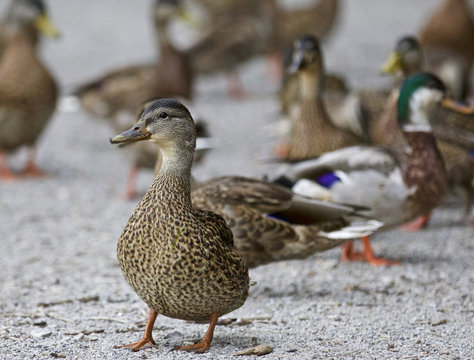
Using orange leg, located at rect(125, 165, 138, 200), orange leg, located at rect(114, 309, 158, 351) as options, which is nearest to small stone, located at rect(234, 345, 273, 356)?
orange leg, located at rect(114, 309, 158, 351)

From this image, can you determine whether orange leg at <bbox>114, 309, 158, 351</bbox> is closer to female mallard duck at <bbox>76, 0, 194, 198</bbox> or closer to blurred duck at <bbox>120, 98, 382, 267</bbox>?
blurred duck at <bbox>120, 98, 382, 267</bbox>

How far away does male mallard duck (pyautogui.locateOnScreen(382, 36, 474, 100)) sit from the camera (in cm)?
672

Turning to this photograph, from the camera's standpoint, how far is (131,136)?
3.49m

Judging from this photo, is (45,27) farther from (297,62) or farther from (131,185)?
(297,62)

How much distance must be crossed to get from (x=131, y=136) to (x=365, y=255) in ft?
7.58

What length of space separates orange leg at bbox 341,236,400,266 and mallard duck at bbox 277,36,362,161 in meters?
0.91

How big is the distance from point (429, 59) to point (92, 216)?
477 centimetres

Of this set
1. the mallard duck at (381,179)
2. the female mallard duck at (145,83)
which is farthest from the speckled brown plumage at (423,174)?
the female mallard duck at (145,83)

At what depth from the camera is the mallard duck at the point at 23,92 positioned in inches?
286

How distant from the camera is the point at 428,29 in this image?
404 inches

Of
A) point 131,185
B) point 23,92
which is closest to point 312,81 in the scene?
point 131,185

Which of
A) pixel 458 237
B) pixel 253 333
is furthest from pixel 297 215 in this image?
pixel 458 237

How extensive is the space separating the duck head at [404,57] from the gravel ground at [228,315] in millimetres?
1150

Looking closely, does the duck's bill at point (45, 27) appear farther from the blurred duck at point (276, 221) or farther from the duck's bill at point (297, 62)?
the blurred duck at point (276, 221)
